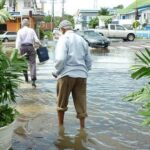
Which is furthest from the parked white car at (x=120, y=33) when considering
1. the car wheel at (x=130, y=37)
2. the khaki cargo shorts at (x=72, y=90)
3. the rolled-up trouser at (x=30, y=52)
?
the khaki cargo shorts at (x=72, y=90)

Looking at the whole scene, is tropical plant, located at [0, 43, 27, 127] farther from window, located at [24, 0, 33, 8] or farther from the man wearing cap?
window, located at [24, 0, 33, 8]

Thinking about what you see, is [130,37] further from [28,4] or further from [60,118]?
[60,118]

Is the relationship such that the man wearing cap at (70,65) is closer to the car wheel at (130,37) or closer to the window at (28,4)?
the car wheel at (130,37)

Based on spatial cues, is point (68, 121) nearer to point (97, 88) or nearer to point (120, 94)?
point (120, 94)

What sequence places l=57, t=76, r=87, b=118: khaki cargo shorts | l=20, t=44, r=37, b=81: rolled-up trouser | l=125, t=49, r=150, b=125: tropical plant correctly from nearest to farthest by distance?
l=125, t=49, r=150, b=125: tropical plant → l=57, t=76, r=87, b=118: khaki cargo shorts → l=20, t=44, r=37, b=81: rolled-up trouser

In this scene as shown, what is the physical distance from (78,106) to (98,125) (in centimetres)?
67

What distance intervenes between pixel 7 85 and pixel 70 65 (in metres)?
1.44

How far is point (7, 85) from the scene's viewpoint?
641 centimetres

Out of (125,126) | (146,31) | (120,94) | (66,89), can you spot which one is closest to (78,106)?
(66,89)

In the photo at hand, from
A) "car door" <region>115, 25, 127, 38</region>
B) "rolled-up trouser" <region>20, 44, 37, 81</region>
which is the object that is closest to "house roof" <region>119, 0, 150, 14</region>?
"car door" <region>115, 25, 127, 38</region>

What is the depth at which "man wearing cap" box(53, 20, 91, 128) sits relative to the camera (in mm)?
7539

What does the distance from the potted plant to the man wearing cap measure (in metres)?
1.04

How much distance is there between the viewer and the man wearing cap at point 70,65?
7539 millimetres

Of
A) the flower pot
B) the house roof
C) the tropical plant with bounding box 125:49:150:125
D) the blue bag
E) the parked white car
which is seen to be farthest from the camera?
the house roof
